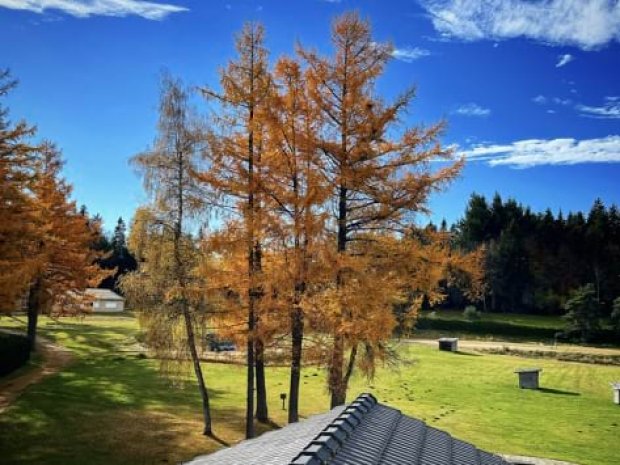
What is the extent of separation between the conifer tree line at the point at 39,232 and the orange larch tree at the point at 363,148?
32.6 ft

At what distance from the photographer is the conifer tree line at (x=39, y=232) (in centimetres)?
1730

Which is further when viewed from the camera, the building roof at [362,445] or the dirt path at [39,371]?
the dirt path at [39,371]

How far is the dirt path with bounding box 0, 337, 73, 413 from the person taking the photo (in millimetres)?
21703

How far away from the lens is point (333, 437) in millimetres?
5469

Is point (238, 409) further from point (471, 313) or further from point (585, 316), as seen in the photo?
point (471, 313)

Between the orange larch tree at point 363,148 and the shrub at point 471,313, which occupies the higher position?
the orange larch tree at point 363,148

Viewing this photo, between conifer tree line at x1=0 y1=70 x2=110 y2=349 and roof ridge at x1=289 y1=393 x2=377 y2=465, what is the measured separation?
42.9ft

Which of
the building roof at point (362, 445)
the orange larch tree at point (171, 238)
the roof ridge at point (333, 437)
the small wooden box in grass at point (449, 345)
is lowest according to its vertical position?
the small wooden box in grass at point (449, 345)

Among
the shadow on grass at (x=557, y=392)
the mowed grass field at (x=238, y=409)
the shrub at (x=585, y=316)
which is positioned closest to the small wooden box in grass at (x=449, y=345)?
the mowed grass field at (x=238, y=409)

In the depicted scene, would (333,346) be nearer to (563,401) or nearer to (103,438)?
(103,438)

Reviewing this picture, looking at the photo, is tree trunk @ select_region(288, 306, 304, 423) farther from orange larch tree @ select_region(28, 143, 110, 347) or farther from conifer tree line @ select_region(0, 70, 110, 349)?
orange larch tree @ select_region(28, 143, 110, 347)

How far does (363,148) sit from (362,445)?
9.61 m

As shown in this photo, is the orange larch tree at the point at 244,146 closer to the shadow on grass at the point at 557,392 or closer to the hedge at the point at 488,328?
the shadow on grass at the point at 557,392

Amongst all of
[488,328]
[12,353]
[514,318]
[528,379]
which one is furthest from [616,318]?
[12,353]
